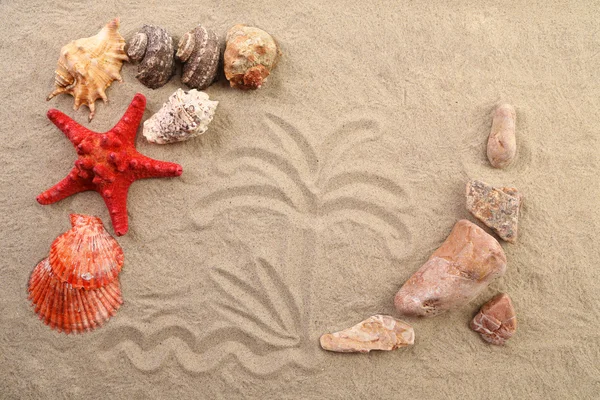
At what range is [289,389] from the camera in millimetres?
2525

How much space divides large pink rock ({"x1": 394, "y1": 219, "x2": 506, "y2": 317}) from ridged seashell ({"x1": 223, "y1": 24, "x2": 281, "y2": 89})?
1.51 m

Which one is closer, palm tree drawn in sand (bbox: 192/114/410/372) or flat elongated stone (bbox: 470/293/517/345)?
flat elongated stone (bbox: 470/293/517/345)

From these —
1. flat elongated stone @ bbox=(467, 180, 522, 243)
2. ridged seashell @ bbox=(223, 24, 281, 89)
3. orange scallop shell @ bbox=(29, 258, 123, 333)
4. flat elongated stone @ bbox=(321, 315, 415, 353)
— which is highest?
ridged seashell @ bbox=(223, 24, 281, 89)

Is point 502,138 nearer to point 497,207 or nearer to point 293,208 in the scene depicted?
point 497,207

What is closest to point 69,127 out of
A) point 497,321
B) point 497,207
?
point 497,207

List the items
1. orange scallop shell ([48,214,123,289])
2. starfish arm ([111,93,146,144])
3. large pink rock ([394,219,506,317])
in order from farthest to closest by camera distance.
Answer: starfish arm ([111,93,146,144]) → orange scallop shell ([48,214,123,289]) → large pink rock ([394,219,506,317])

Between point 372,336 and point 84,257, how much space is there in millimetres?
1734

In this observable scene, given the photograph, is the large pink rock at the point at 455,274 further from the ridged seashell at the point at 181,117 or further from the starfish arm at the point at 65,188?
the starfish arm at the point at 65,188

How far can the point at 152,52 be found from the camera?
8.81 feet

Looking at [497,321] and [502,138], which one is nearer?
[497,321]

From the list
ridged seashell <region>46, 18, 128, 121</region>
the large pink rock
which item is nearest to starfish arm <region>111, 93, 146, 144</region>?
ridged seashell <region>46, 18, 128, 121</region>

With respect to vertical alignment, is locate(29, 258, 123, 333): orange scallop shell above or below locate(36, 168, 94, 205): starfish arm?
below

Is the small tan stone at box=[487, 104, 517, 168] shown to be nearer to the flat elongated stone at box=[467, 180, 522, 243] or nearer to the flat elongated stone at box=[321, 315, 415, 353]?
the flat elongated stone at box=[467, 180, 522, 243]

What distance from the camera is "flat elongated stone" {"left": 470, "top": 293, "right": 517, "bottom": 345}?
2.47 meters
